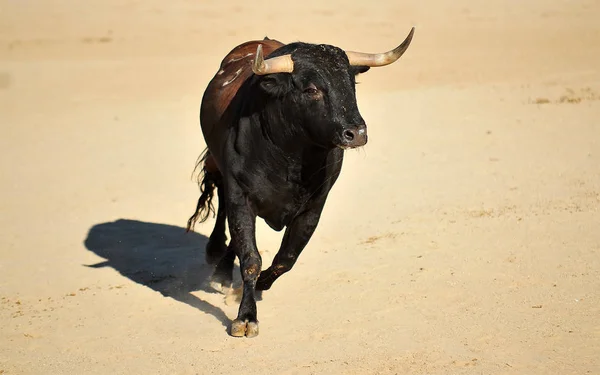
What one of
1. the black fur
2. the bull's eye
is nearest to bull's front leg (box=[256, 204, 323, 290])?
the black fur

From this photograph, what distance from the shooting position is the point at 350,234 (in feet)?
30.8

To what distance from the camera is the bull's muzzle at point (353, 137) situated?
6188mm

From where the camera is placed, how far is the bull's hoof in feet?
22.1

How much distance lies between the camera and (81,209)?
10.8 metres

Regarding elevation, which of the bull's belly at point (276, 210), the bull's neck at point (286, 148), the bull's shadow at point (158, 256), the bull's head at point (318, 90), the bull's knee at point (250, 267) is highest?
the bull's head at point (318, 90)

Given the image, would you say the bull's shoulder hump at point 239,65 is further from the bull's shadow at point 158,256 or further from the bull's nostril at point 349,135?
the bull's shadow at point 158,256

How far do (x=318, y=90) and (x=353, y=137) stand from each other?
50 cm

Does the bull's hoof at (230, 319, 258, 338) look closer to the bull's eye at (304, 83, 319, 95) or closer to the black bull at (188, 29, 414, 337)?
the black bull at (188, 29, 414, 337)

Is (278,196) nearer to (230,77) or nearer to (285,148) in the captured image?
(285,148)

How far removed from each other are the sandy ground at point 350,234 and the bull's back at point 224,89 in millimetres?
1410

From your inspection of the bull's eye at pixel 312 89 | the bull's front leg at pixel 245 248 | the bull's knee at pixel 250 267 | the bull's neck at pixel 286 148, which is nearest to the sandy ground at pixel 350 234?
the bull's front leg at pixel 245 248

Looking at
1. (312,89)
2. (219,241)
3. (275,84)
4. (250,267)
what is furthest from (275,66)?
(219,241)

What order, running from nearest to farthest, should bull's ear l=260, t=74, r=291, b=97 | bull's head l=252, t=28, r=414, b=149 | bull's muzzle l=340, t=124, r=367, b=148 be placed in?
1. bull's muzzle l=340, t=124, r=367, b=148
2. bull's head l=252, t=28, r=414, b=149
3. bull's ear l=260, t=74, r=291, b=97

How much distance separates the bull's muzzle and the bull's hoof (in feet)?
4.99
